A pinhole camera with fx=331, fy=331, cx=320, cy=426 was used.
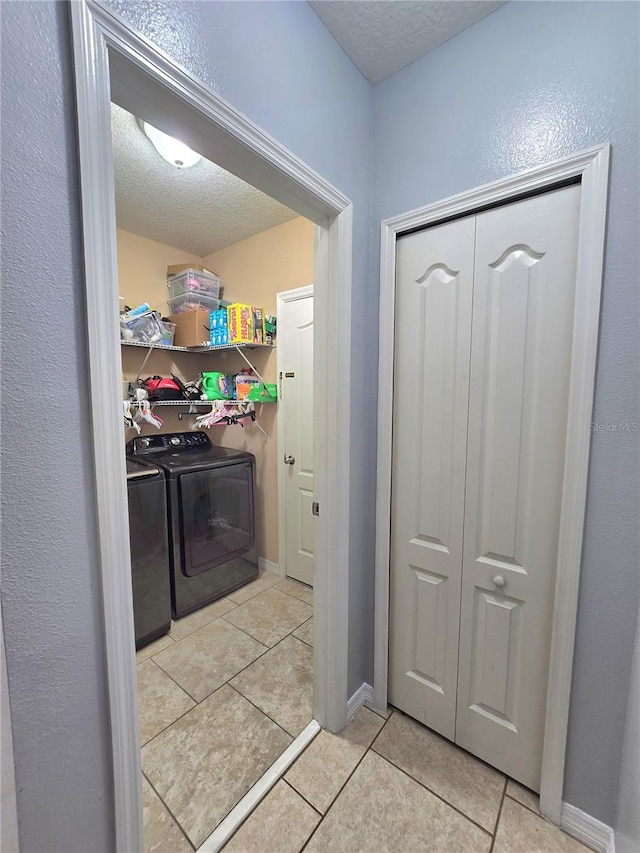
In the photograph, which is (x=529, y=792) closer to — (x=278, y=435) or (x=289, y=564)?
(x=289, y=564)

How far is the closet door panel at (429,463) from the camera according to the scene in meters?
1.28

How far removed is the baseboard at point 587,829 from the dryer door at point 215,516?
2079mm

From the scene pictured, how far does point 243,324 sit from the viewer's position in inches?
95.9

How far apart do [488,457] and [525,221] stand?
81 centimetres

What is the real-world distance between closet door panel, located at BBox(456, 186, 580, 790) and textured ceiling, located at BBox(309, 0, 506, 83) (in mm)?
651

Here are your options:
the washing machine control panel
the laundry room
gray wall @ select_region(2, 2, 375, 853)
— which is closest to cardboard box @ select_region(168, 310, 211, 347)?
the laundry room

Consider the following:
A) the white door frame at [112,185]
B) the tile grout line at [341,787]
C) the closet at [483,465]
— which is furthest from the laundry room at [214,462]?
the white door frame at [112,185]

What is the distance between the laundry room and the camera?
1.55 metres

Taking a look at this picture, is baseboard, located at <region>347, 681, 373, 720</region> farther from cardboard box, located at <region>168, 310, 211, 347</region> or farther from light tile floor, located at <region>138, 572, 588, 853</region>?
cardboard box, located at <region>168, 310, 211, 347</region>

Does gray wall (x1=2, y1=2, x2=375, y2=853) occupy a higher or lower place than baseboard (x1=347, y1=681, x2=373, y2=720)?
higher

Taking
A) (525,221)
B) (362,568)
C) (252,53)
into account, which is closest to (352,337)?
(525,221)

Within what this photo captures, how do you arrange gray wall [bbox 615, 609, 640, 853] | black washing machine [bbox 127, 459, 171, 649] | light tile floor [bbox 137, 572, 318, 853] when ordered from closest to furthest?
gray wall [bbox 615, 609, 640, 853] < light tile floor [bbox 137, 572, 318, 853] < black washing machine [bbox 127, 459, 171, 649]

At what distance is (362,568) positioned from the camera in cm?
152

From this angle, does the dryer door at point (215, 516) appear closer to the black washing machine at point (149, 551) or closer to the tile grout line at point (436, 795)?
the black washing machine at point (149, 551)
